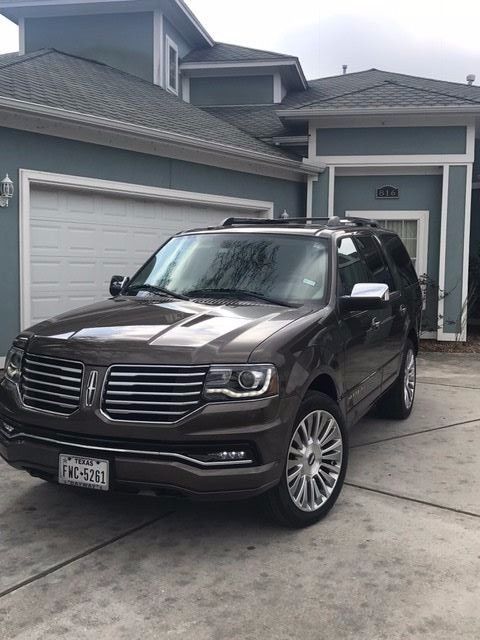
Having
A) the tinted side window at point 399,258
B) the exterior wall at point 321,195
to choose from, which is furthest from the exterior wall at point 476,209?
the tinted side window at point 399,258

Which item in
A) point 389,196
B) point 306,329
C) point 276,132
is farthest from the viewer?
point 276,132

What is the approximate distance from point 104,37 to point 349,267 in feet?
39.6

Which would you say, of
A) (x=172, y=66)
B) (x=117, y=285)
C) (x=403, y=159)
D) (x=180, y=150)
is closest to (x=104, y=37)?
(x=172, y=66)

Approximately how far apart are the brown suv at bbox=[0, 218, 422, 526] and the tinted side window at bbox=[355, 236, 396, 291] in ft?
2.13

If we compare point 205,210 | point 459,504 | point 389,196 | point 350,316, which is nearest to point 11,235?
point 205,210

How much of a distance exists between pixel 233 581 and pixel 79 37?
14476 mm

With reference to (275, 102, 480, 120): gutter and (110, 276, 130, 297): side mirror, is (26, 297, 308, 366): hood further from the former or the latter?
(275, 102, 480, 120): gutter

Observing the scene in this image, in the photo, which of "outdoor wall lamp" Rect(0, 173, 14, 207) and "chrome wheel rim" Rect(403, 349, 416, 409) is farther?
"outdoor wall lamp" Rect(0, 173, 14, 207)

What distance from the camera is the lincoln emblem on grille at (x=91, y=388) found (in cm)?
354

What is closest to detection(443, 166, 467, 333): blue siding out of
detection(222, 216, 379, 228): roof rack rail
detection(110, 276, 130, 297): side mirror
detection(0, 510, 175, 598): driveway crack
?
detection(222, 216, 379, 228): roof rack rail

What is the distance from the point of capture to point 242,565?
3479mm

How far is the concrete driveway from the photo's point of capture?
2930 millimetres

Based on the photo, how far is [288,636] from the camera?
283 centimetres

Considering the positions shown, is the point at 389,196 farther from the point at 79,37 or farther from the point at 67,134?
the point at 79,37
